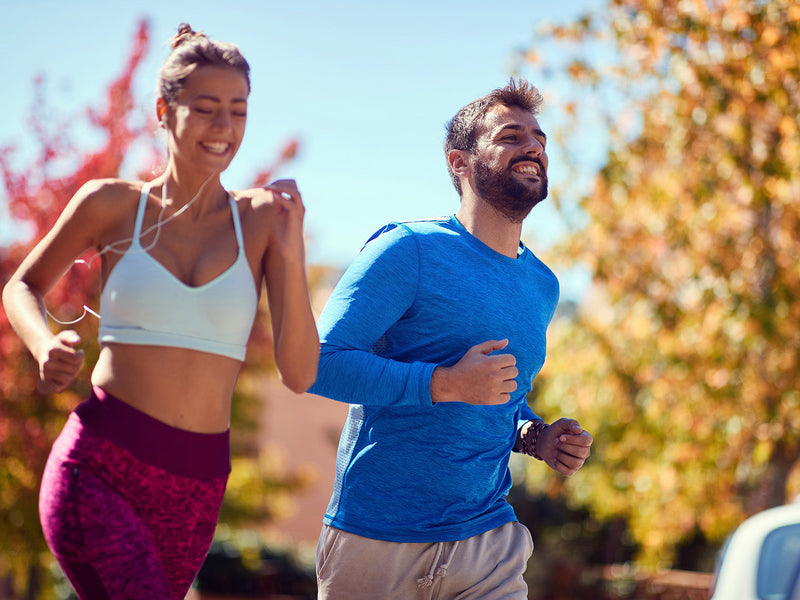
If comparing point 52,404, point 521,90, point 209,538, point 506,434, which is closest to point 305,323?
point 209,538

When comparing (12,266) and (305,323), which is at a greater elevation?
(305,323)

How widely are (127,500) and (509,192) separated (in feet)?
5.02

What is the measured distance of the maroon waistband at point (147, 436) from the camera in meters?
2.02

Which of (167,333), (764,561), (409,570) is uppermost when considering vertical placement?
(167,333)

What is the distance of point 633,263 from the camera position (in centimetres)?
802

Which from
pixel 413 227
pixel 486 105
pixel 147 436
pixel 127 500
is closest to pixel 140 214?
pixel 147 436

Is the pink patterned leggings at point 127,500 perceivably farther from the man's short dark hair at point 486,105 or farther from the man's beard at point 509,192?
the man's short dark hair at point 486,105

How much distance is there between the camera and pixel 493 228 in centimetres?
298

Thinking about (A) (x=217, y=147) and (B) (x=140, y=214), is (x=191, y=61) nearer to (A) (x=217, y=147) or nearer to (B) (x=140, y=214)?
(A) (x=217, y=147)

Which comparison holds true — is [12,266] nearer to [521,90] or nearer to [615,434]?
[615,434]

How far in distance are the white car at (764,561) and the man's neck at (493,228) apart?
1132mm

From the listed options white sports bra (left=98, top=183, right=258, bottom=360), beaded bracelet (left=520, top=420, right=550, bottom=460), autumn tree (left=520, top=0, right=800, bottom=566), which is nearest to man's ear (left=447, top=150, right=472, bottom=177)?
beaded bracelet (left=520, top=420, right=550, bottom=460)

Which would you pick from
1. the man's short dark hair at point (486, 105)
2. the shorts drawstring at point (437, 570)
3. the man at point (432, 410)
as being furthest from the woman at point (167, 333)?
the man's short dark hair at point (486, 105)

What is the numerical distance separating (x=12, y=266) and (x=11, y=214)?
1.86 ft
